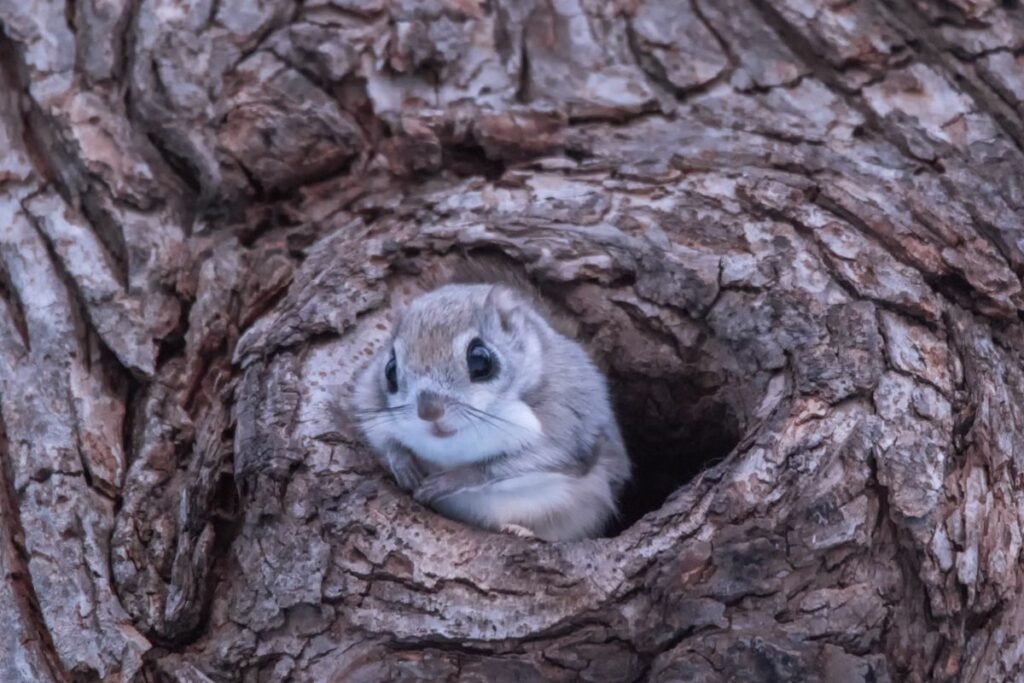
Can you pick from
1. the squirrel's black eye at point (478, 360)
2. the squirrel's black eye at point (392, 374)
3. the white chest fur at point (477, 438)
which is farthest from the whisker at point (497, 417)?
the squirrel's black eye at point (392, 374)

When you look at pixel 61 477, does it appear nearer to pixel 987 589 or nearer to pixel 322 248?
pixel 322 248

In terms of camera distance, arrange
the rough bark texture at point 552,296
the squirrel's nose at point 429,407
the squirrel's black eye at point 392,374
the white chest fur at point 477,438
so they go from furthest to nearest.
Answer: the squirrel's black eye at point 392,374 → the white chest fur at point 477,438 → the squirrel's nose at point 429,407 → the rough bark texture at point 552,296

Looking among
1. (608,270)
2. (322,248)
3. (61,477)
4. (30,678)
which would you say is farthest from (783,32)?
(30,678)

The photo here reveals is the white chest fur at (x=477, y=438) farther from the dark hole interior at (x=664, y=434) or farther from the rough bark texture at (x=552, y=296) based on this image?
the dark hole interior at (x=664, y=434)

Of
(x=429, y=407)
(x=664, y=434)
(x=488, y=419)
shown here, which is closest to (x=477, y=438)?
(x=488, y=419)

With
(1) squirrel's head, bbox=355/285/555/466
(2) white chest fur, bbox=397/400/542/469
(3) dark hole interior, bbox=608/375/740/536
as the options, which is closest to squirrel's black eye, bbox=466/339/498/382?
(1) squirrel's head, bbox=355/285/555/466

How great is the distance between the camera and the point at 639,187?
3656mm

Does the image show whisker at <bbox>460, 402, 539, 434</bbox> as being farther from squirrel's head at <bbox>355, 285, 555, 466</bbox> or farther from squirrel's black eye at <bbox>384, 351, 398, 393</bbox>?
squirrel's black eye at <bbox>384, 351, 398, 393</bbox>

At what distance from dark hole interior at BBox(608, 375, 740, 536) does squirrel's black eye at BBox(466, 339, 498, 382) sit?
0.59 m

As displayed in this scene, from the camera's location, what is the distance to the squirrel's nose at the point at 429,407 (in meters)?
3.18

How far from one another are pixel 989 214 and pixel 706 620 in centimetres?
149

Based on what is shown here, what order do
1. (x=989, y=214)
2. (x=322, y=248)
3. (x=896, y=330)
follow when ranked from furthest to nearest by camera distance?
(x=322, y=248) → (x=989, y=214) → (x=896, y=330)

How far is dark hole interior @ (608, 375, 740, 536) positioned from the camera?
3713mm

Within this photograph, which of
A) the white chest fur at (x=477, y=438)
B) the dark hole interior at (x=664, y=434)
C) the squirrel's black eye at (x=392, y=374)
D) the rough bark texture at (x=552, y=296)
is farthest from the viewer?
the dark hole interior at (x=664, y=434)
